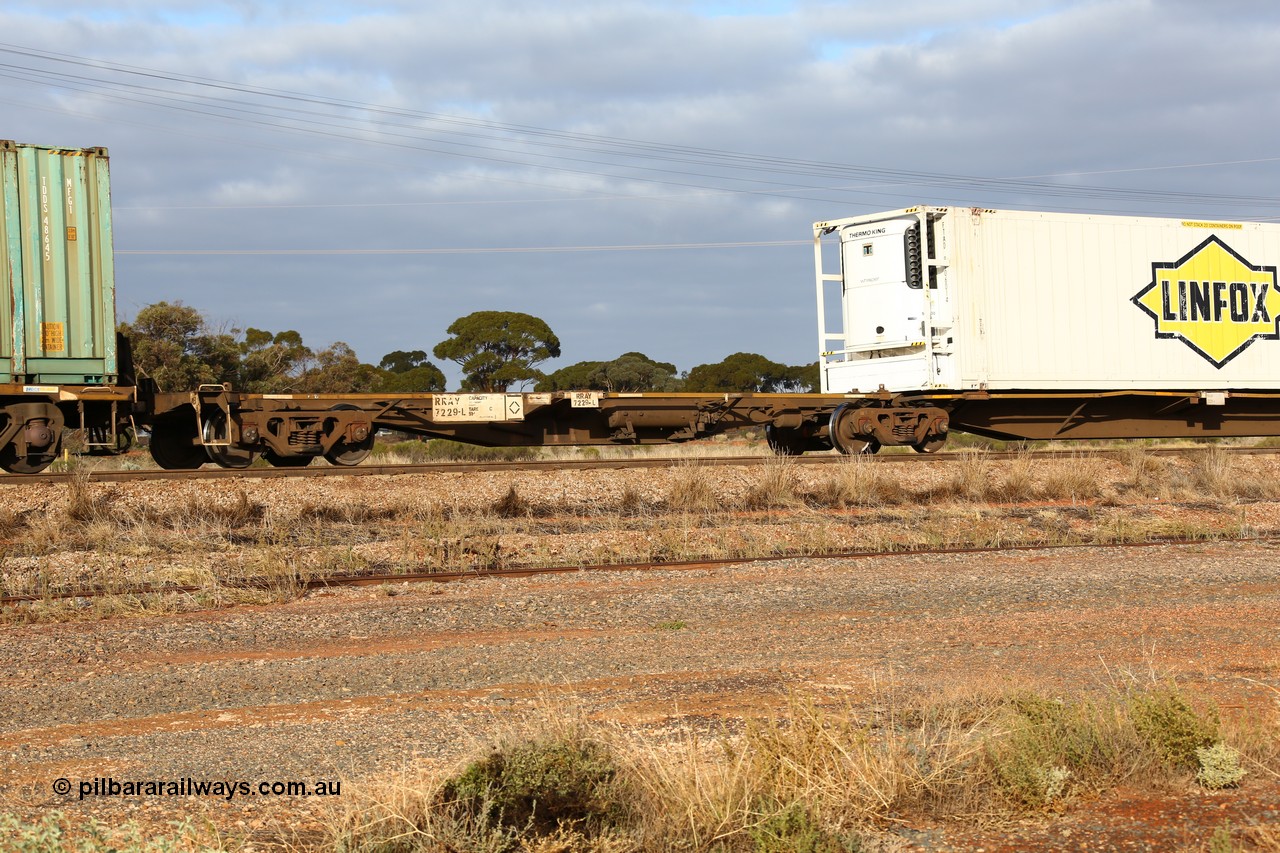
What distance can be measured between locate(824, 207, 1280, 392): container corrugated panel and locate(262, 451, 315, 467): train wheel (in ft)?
25.2

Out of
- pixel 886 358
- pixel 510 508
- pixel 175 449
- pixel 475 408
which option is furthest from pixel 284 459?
pixel 886 358

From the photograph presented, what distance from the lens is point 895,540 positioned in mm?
11766

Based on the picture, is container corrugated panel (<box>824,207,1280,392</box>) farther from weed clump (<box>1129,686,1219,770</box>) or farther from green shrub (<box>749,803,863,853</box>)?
green shrub (<box>749,803,863,853</box>)

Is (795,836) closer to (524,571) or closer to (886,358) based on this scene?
(524,571)

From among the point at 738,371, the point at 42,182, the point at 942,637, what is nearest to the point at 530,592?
the point at 942,637

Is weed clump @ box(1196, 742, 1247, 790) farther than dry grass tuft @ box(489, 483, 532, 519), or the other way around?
dry grass tuft @ box(489, 483, 532, 519)

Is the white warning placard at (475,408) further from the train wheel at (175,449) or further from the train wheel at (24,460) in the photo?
the train wheel at (24,460)

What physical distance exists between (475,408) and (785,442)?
5.26 metres

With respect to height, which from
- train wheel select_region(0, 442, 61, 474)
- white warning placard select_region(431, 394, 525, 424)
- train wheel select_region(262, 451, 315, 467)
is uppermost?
white warning placard select_region(431, 394, 525, 424)

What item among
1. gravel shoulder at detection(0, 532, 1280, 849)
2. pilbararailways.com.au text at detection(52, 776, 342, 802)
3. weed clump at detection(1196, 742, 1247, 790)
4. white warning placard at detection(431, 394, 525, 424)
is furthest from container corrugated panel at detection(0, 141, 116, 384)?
weed clump at detection(1196, 742, 1247, 790)

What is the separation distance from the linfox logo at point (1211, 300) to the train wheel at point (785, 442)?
5468mm

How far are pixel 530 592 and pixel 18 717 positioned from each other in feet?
13.2

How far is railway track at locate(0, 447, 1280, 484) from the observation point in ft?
41.2

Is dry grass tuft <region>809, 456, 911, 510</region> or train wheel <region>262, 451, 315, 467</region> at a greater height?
train wheel <region>262, 451, 315, 467</region>
